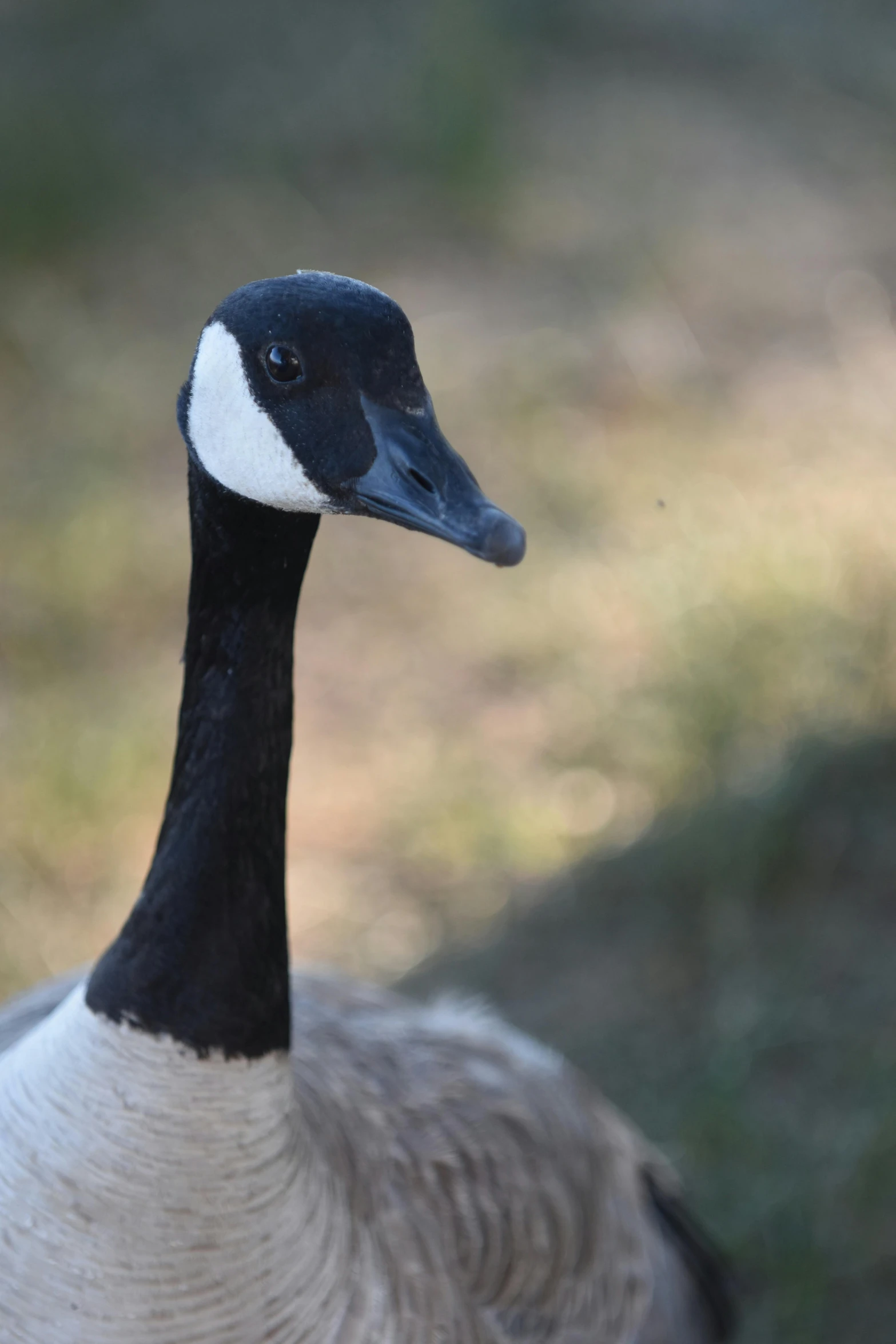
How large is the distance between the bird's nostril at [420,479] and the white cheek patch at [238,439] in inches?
4.2

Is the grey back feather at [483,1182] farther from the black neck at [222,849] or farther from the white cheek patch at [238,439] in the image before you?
the white cheek patch at [238,439]

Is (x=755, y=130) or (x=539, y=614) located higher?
(x=755, y=130)

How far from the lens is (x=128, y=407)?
5.82 meters

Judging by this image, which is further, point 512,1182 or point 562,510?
point 562,510

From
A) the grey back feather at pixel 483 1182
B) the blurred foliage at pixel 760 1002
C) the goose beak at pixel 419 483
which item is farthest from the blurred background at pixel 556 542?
the goose beak at pixel 419 483

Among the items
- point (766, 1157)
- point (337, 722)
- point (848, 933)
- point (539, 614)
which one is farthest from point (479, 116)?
point (766, 1157)

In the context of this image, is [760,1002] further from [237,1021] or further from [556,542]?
[556,542]

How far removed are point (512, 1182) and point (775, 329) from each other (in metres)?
4.98

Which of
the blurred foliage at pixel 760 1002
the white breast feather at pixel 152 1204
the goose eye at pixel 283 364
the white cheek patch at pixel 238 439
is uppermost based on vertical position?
the goose eye at pixel 283 364

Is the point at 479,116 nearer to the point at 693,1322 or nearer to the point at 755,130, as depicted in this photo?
the point at 755,130

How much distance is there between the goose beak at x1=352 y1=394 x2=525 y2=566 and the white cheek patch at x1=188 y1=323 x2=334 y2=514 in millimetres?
72

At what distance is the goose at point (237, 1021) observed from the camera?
5.06 ft

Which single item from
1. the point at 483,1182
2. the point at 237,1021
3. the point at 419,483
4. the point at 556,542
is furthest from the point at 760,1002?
the point at 556,542

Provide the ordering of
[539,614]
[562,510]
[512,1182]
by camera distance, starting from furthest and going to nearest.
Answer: [562,510], [539,614], [512,1182]
